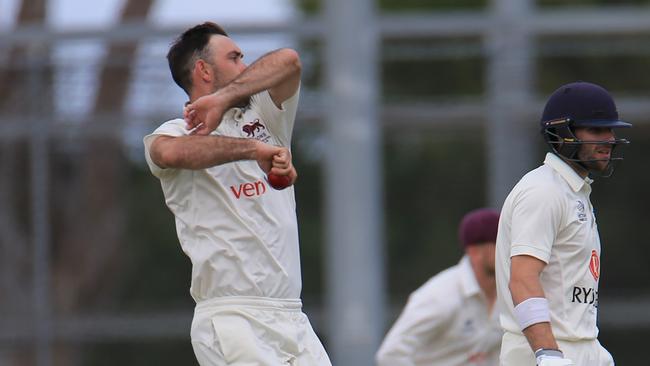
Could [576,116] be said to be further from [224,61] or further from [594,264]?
[224,61]

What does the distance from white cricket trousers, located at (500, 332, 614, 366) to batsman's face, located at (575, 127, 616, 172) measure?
66cm

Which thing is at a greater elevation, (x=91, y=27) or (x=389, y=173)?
(x=91, y=27)

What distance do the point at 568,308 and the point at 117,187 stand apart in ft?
23.3

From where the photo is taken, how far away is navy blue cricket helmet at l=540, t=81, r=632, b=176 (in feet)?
18.8

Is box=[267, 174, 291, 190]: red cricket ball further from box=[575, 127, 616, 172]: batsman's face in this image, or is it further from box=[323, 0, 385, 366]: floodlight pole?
box=[323, 0, 385, 366]: floodlight pole

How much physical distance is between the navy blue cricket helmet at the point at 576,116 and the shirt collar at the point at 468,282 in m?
2.09

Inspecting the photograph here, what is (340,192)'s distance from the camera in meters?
11.2

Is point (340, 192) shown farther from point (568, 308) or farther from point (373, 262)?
point (568, 308)

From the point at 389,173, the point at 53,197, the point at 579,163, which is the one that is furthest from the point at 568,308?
the point at 53,197

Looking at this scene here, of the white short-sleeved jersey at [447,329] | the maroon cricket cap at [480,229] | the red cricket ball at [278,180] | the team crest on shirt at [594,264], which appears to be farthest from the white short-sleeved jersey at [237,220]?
the maroon cricket cap at [480,229]

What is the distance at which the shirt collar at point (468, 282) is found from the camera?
7812 mm

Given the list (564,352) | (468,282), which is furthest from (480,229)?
(564,352)

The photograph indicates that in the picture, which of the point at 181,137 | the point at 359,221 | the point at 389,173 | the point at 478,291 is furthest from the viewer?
the point at 389,173

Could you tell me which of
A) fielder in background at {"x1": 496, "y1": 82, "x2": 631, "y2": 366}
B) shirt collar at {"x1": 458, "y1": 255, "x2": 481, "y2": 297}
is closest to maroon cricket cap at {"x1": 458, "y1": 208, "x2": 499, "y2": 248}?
shirt collar at {"x1": 458, "y1": 255, "x2": 481, "y2": 297}
